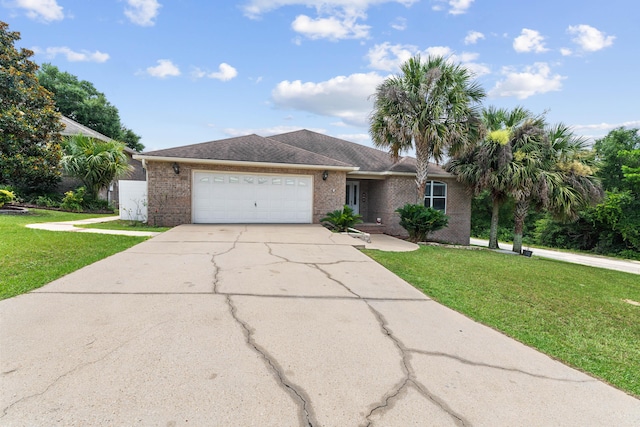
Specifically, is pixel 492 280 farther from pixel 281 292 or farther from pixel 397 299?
pixel 281 292

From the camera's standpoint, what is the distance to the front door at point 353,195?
17.0 meters

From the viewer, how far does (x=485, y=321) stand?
13.3ft

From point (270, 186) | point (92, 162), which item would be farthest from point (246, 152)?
point (92, 162)

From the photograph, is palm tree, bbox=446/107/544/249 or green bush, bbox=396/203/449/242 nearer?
green bush, bbox=396/203/449/242

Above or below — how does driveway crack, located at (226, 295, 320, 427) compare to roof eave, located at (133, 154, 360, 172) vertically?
below

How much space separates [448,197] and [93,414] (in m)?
16.2

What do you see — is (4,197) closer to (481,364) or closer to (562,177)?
(481,364)

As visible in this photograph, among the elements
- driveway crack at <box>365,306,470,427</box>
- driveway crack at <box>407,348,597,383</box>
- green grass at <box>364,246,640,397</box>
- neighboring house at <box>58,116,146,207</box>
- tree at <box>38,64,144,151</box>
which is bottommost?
green grass at <box>364,246,640,397</box>

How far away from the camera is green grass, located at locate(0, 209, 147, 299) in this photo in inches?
180

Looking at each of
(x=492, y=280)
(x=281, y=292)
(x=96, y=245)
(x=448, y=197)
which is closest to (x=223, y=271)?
(x=281, y=292)

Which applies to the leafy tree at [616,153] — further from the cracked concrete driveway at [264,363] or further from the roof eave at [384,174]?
the cracked concrete driveway at [264,363]

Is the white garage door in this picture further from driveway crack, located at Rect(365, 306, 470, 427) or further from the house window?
driveway crack, located at Rect(365, 306, 470, 427)

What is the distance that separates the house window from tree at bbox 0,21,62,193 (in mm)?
16833

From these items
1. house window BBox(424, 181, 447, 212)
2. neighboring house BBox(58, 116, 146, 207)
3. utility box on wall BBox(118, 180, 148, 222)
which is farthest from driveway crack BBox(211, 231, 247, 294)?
neighboring house BBox(58, 116, 146, 207)
